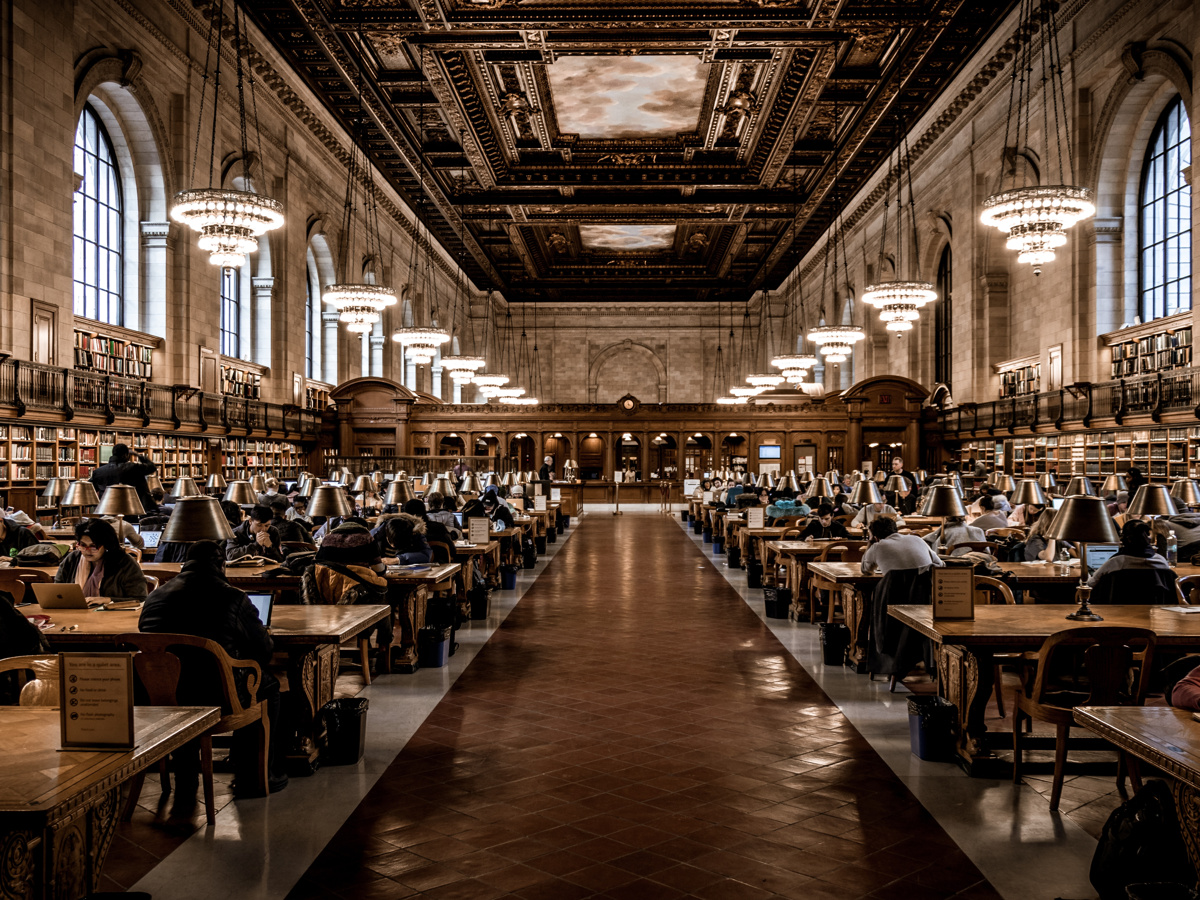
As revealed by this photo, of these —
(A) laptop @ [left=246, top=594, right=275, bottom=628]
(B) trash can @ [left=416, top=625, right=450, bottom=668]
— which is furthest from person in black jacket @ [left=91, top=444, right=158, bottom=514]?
(A) laptop @ [left=246, top=594, right=275, bottom=628]

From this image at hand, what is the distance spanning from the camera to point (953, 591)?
184 inches

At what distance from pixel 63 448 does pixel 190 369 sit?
3.97 m

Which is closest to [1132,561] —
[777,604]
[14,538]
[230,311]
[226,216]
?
[777,604]

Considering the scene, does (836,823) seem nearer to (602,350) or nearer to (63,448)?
(63,448)

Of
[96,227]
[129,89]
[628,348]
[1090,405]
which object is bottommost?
[1090,405]

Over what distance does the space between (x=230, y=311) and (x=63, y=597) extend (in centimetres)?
1623

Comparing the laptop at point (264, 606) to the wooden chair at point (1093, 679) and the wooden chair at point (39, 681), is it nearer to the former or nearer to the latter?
the wooden chair at point (39, 681)

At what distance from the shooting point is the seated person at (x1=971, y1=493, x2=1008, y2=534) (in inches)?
363

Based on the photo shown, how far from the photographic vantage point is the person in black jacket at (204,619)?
13.1 ft

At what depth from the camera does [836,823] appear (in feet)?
12.9

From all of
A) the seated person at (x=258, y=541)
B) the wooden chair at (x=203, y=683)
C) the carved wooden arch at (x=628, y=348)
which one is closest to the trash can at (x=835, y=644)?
the wooden chair at (x=203, y=683)

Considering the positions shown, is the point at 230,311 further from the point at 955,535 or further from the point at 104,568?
the point at 955,535

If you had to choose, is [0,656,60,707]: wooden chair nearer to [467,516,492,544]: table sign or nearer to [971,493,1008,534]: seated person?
[467,516,492,544]: table sign

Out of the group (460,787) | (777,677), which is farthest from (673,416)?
(460,787)
